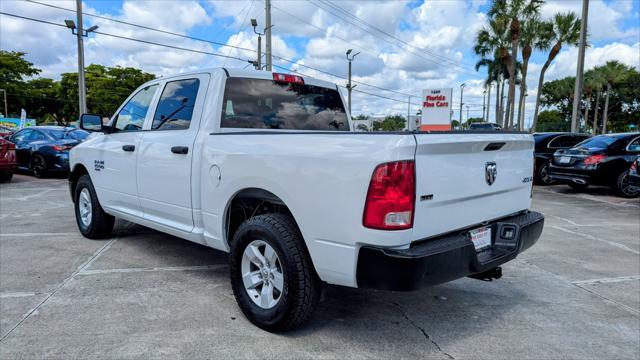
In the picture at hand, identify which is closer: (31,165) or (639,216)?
(639,216)

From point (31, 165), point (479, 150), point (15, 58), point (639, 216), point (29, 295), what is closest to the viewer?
point (479, 150)

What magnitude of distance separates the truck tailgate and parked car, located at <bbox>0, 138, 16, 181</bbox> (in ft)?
40.3

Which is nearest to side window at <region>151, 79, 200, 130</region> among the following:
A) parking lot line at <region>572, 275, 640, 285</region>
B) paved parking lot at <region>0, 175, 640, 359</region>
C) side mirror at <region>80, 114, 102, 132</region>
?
side mirror at <region>80, 114, 102, 132</region>

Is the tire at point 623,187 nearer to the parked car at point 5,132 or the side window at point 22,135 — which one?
the side window at point 22,135

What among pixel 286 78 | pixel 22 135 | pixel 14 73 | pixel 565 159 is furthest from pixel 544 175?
pixel 14 73

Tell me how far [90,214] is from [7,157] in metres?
7.91

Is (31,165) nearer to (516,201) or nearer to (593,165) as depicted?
(516,201)

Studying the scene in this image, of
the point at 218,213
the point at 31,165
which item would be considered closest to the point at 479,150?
the point at 218,213

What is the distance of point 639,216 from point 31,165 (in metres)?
15.2

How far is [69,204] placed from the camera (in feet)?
28.7

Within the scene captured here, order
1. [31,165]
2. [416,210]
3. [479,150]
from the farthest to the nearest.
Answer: [31,165], [479,150], [416,210]

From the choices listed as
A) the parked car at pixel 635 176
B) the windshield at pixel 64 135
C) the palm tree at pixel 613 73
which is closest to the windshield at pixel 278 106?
the parked car at pixel 635 176

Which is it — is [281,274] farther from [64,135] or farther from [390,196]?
[64,135]

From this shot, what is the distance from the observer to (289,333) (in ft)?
10.3
